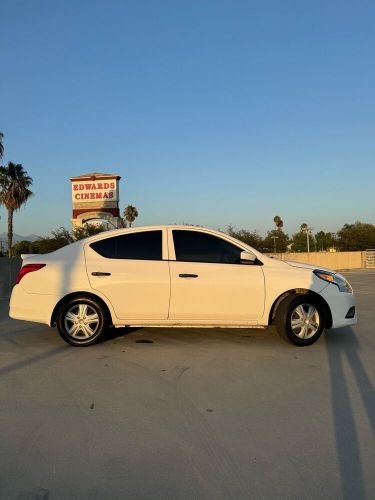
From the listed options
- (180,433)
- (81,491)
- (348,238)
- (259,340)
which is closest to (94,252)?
(259,340)

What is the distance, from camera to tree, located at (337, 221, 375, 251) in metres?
75.3

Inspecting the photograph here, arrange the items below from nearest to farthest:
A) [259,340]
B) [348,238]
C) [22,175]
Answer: [259,340] < [22,175] < [348,238]

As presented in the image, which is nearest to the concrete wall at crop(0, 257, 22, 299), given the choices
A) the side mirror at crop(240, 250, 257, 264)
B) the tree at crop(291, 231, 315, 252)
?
the side mirror at crop(240, 250, 257, 264)

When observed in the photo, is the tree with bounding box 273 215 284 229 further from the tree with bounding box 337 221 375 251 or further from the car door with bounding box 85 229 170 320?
the car door with bounding box 85 229 170 320

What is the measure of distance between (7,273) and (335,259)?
44832 millimetres

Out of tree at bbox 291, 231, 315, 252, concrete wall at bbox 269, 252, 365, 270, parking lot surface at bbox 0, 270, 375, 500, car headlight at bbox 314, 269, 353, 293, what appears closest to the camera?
parking lot surface at bbox 0, 270, 375, 500

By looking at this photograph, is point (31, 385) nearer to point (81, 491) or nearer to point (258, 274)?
point (81, 491)

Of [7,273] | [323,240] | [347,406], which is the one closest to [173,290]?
[347,406]

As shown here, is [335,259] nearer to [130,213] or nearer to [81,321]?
[130,213]

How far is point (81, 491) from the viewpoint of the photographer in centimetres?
290

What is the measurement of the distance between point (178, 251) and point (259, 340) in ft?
6.21

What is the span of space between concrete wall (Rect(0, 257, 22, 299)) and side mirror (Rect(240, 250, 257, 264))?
1067 centimetres

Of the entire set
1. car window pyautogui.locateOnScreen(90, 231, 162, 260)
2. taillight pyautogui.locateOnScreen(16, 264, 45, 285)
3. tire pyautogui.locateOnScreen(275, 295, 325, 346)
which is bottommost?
tire pyautogui.locateOnScreen(275, 295, 325, 346)

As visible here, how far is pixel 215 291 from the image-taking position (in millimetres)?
6527
